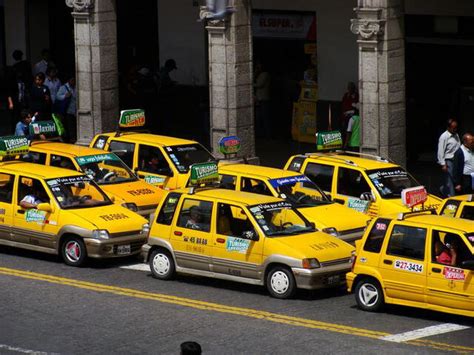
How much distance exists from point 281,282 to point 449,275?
2791 mm

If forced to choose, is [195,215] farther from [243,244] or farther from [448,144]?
[448,144]

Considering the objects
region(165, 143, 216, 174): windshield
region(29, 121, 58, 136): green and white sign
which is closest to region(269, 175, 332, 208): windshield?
region(165, 143, 216, 174): windshield

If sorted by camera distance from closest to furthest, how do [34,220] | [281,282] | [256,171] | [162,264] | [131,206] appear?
[281,282] → [162,264] → [34,220] → [256,171] → [131,206]

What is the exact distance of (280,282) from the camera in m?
19.6

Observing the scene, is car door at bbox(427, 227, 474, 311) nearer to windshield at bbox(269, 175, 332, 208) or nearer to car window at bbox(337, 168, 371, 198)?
windshield at bbox(269, 175, 332, 208)

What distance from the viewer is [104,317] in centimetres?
1864

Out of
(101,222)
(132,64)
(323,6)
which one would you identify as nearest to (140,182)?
(101,222)

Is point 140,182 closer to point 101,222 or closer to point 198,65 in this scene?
point 101,222

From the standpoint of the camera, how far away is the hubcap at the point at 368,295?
18719mm

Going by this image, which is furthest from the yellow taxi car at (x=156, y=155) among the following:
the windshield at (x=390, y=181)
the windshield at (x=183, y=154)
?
the windshield at (x=390, y=181)

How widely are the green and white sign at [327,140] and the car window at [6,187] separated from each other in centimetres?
571

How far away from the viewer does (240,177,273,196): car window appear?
890 inches

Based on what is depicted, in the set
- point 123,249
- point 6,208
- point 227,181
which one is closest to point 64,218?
point 123,249

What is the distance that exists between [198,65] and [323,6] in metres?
4.61
